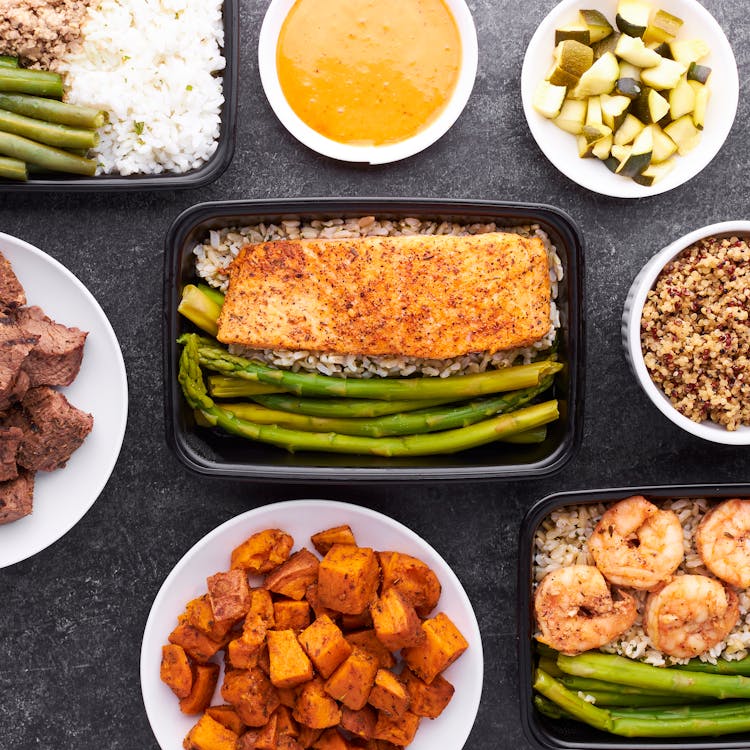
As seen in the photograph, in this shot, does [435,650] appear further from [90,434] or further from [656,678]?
[90,434]

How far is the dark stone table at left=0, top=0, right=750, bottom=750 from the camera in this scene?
3084 mm

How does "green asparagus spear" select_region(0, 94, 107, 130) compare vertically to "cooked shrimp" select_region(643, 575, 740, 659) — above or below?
above

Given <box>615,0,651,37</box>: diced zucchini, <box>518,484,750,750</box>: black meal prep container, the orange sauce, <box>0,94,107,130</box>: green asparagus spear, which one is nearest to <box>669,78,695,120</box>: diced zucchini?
<box>615,0,651,37</box>: diced zucchini

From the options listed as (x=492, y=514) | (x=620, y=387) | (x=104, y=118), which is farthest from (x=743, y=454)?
(x=104, y=118)

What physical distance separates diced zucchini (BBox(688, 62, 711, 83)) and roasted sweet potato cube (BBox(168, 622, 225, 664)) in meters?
2.67

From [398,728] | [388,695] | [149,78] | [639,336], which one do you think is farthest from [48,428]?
[639,336]

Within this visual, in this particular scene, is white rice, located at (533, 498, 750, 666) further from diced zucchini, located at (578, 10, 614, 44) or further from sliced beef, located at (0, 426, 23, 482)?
sliced beef, located at (0, 426, 23, 482)

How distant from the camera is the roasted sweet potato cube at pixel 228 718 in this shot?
2.86m

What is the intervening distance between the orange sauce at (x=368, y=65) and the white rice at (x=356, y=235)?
34 cm

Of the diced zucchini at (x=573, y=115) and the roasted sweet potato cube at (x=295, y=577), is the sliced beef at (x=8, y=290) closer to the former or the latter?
the roasted sweet potato cube at (x=295, y=577)

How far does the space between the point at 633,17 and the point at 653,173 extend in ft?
1.82

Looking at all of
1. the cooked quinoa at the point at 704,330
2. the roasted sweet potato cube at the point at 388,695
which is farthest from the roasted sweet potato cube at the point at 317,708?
the cooked quinoa at the point at 704,330

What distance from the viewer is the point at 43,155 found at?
9.16 feet

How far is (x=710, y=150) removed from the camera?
2.95 meters
